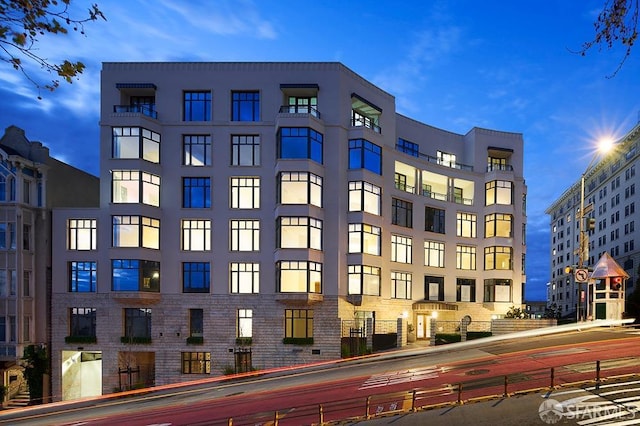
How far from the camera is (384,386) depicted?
21406mm

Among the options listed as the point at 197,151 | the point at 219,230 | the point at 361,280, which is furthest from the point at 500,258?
the point at 197,151

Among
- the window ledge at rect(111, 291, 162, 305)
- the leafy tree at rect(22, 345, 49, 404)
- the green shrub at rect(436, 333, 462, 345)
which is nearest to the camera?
the leafy tree at rect(22, 345, 49, 404)

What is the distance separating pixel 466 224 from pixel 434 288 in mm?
8026

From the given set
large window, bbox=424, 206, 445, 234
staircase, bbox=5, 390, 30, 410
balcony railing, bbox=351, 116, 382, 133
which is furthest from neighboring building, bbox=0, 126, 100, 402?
large window, bbox=424, 206, 445, 234

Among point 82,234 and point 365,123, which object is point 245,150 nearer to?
point 365,123

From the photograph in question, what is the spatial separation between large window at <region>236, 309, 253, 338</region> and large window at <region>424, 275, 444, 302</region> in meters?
18.8

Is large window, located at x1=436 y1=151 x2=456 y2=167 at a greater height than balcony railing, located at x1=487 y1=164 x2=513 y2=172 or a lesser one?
greater

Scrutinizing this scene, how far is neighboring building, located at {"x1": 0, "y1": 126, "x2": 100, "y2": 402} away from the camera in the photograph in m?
35.6

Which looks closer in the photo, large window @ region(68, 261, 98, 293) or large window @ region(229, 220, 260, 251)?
large window @ region(68, 261, 98, 293)

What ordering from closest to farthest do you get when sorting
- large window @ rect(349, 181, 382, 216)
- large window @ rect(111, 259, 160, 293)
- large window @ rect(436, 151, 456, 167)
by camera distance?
large window @ rect(111, 259, 160, 293), large window @ rect(349, 181, 382, 216), large window @ rect(436, 151, 456, 167)

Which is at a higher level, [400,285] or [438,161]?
[438,161]

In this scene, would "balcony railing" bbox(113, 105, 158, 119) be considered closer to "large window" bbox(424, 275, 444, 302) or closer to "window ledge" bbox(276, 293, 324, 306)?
"window ledge" bbox(276, 293, 324, 306)

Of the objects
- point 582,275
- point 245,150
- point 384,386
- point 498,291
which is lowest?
point 384,386

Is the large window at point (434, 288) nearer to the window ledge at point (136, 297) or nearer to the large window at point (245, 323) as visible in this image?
the large window at point (245, 323)
